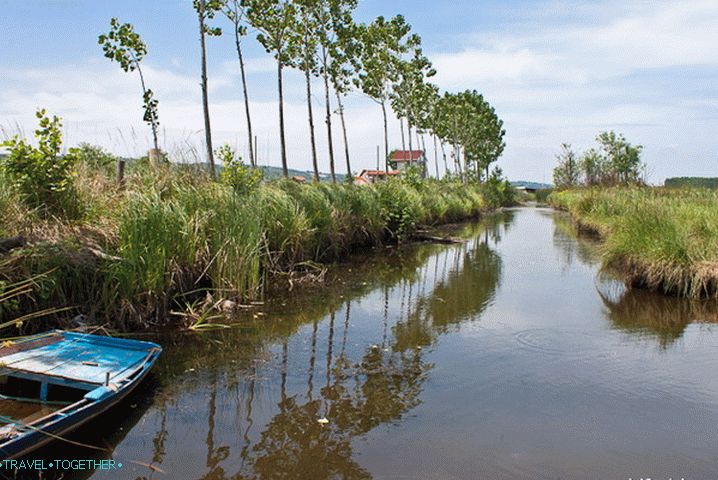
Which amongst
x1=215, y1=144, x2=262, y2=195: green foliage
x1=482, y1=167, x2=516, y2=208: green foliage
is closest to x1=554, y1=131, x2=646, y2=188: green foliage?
x1=482, y1=167, x2=516, y2=208: green foliage

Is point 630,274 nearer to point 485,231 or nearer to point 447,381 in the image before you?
point 447,381

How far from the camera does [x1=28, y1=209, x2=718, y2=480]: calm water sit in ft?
13.4

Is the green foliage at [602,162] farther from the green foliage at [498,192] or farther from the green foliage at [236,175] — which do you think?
the green foliage at [236,175]

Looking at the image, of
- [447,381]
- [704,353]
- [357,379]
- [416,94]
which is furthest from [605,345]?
[416,94]

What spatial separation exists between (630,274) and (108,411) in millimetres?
9236

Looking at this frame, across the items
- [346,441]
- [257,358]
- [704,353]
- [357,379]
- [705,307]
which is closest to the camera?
[346,441]

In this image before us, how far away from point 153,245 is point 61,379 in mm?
2973

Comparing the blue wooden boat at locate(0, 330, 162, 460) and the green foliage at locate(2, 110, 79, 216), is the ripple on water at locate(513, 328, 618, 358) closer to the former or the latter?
the blue wooden boat at locate(0, 330, 162, 460)

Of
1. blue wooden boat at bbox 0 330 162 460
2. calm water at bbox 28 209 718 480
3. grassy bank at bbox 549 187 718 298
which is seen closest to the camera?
blue wooden boat at bbox 0 330 162 460

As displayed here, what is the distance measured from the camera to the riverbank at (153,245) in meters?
6.54

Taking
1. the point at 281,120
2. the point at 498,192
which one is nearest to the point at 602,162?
the point at 498,192

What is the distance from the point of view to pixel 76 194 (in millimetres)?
7871

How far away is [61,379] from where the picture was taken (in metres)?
4.46

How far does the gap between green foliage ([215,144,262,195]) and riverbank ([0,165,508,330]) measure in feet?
1.06
